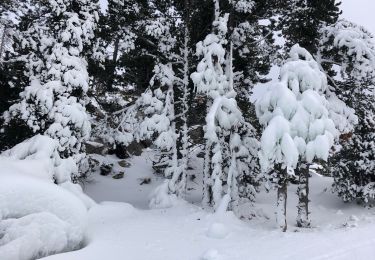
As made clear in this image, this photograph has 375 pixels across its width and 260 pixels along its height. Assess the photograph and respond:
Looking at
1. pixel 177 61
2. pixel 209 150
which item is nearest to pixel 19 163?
pixel 209 150

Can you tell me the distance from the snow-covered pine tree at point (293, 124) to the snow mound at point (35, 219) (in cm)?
596

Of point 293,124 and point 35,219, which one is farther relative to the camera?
point 293,124

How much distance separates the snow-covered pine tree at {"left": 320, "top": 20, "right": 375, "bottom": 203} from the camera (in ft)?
49.1

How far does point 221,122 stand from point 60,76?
6497 millimetres

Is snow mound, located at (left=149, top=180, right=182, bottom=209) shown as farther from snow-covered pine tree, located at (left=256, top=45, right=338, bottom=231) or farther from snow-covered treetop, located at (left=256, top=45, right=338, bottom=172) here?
snow-covered treetop, located at (left=256, top=45, right=338, bottom=172)

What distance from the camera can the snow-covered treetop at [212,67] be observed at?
15328 mm

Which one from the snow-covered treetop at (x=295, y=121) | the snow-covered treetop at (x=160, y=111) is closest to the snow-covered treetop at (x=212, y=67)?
the snow-covered treetop at (x=160, y=111)

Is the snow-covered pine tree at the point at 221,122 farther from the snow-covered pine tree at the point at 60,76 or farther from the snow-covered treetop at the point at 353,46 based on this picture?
the snow-covered pine tree at the point at 60,76

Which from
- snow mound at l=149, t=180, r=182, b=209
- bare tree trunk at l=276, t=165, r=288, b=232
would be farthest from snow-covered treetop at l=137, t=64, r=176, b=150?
bare tree trunk at l=276, t=165, r=288, b=232

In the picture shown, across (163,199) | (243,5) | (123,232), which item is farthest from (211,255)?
(243,5)

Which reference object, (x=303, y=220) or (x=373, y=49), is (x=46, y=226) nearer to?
(x=303, y=220)

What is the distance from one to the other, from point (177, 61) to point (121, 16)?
3.35 m

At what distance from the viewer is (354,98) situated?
16766mm

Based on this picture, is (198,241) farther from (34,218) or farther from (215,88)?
(215,88)
